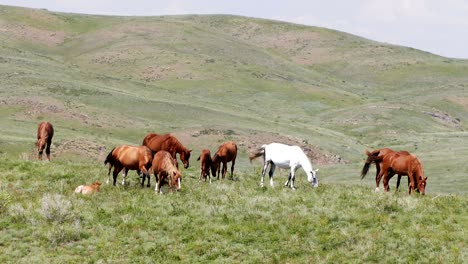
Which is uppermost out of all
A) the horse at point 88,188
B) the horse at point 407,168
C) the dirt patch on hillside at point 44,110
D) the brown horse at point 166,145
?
the horse at point 407,168

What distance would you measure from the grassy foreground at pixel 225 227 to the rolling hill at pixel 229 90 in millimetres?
14116

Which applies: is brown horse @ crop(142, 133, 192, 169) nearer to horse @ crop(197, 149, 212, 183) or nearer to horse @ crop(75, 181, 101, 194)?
horse @ crop(197, 149, 212, 183)

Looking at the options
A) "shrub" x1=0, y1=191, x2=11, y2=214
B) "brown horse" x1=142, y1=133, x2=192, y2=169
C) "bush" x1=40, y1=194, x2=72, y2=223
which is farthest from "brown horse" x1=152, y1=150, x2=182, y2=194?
"brown horse" x1=142, y1=133, x2=192, y2=169

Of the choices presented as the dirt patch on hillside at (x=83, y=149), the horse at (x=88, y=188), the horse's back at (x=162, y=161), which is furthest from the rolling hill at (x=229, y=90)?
the horse's back at (x=162, y=161)

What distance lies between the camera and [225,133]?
51.8 m

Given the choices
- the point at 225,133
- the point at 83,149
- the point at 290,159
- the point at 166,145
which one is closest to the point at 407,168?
the point at 290,159

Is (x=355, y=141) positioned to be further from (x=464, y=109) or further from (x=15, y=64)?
(x=15, y=64)

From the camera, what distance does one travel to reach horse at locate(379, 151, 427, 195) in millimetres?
22703

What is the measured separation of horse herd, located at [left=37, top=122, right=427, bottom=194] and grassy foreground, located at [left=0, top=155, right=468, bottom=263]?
2.60 feet

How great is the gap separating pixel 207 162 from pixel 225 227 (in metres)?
8.41

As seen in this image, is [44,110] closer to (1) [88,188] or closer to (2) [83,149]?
(2) [83,149]

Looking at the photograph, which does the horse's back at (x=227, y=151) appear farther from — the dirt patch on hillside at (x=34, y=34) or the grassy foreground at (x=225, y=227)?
the dirt patch on hillside at (x=34, y=34)

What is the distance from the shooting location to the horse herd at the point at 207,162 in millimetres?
20844

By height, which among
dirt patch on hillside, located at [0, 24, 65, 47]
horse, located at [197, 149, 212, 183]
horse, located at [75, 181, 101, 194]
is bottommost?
horse, located at [75, 181, 101, 194]
